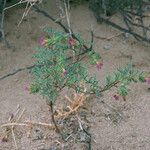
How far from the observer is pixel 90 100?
2844 millimetres

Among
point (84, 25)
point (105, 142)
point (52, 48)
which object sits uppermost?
point (52, 48)

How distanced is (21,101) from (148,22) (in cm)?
107

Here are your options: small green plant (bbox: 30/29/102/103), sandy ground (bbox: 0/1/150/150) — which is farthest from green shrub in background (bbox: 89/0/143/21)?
small green plant (bbox: 30/29/102/103)

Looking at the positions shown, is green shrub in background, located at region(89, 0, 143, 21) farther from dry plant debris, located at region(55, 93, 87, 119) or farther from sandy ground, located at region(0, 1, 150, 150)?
dry plant debris, located at region(55, 93, 87, 119)

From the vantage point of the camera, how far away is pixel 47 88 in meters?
2.36

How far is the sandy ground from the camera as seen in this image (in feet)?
8.52

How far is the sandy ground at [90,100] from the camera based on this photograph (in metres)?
2.60

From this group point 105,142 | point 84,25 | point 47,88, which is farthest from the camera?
point 84,25

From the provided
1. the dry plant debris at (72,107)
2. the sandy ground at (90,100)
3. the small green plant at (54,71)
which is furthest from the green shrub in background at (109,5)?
the small green plant at (54,71)

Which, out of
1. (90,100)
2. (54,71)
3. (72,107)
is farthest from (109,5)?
(54,71)

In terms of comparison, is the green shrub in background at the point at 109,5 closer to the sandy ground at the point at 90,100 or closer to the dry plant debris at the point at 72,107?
the sandy ground at the point at 90,100

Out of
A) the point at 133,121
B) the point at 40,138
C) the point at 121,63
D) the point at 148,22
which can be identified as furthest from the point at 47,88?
the point at 148,22

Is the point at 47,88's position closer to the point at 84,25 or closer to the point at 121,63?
the point at 121,63

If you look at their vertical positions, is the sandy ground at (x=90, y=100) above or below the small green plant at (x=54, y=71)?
below
